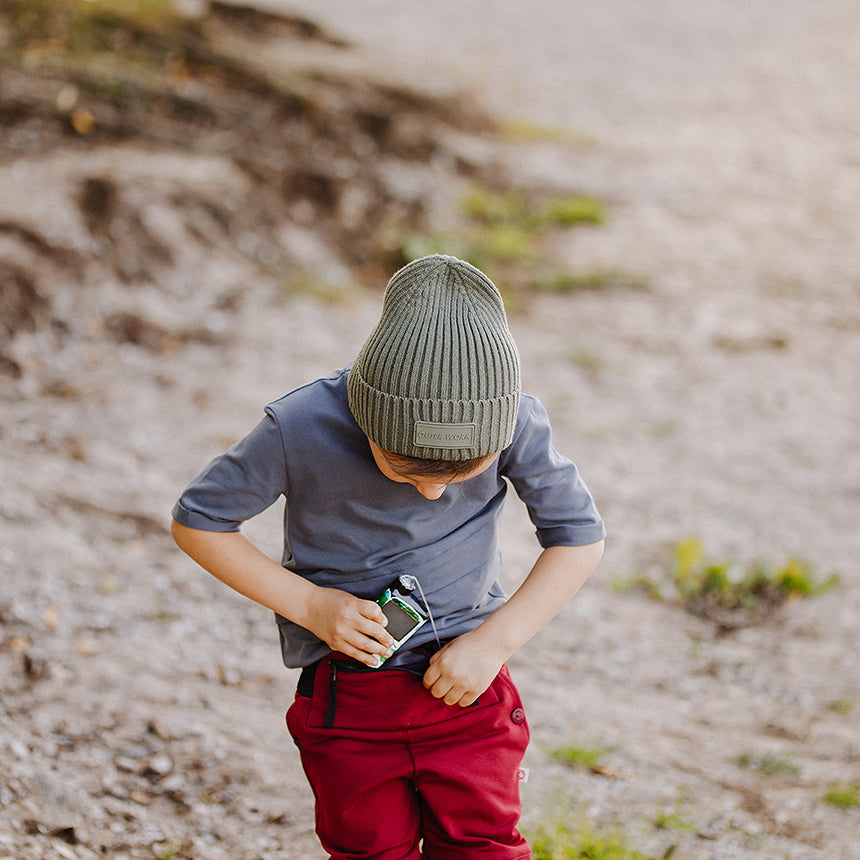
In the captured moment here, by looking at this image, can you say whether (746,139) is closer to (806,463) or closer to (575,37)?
(575,37)

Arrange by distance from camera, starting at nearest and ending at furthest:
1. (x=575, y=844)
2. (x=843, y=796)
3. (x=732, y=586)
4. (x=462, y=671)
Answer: (x=462, y=671)
(x=575, y=844)
(x=843, y=796)
(x=732, y=586)

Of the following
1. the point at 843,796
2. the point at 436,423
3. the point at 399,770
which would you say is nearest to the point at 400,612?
the point at 399,770

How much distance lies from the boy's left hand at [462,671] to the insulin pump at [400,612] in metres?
0.07

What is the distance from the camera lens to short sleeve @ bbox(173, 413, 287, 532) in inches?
66.4

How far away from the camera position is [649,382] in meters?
→ 5.34

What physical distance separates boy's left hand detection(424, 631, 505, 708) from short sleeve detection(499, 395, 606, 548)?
9.7 inches

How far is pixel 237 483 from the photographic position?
1.68 metres

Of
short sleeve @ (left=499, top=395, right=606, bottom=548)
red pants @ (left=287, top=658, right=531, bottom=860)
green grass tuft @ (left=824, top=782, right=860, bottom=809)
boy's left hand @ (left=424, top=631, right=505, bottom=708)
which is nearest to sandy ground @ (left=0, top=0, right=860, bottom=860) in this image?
green grass tuft @ (left=824, top=782, right=860, bottom=809)

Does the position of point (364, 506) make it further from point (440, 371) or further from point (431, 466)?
point (440, 371)

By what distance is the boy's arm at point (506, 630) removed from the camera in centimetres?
173

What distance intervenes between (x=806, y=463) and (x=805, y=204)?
3793mm

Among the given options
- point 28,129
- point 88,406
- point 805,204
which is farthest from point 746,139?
point 88,406

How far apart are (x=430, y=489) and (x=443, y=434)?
7.2 inches

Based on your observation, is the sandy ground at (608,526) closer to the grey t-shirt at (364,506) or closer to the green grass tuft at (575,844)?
the green grass tuft at (575,844)
